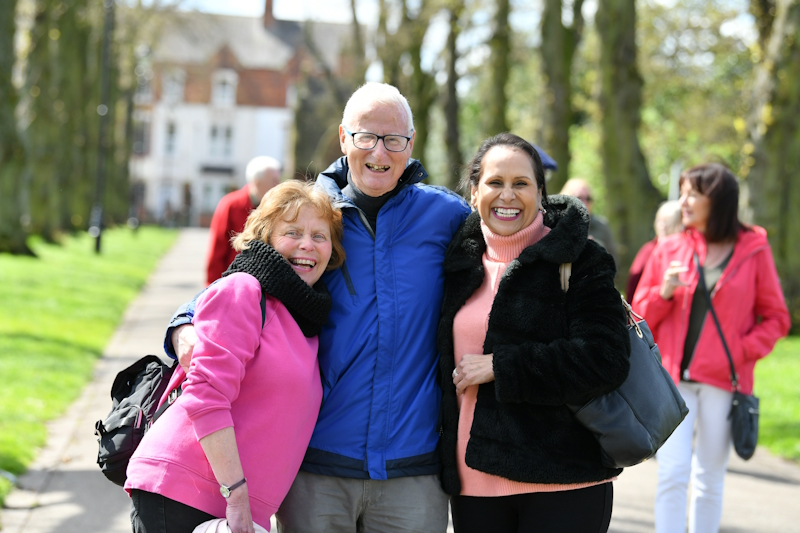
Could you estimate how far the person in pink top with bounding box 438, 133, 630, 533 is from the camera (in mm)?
3074

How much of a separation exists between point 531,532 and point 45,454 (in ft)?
15.7

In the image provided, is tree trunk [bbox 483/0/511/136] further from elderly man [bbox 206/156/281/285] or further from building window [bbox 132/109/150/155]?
building window [bbox 132/109/150/155]

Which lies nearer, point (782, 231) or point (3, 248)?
point (782, 231)

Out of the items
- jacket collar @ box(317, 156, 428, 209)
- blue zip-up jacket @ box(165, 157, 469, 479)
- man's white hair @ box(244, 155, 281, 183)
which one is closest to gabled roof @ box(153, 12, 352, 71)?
man's white hair @ box(244, 155, 281, 183)

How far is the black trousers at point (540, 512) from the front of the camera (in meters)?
3.16

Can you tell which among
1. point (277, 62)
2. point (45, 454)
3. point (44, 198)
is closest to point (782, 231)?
point (45, 454)

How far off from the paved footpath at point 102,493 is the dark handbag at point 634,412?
2.77 m

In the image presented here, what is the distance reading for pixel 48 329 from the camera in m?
12.0

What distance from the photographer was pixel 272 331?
305 centimetres

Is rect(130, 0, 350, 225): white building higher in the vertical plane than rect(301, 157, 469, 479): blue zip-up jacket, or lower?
higher

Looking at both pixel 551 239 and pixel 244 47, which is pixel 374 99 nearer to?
pixel 551 239

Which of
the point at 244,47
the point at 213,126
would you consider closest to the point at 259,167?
the point at 213,126

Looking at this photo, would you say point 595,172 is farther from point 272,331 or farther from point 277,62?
point 277,62

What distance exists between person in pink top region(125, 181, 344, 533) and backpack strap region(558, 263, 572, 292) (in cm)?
81
